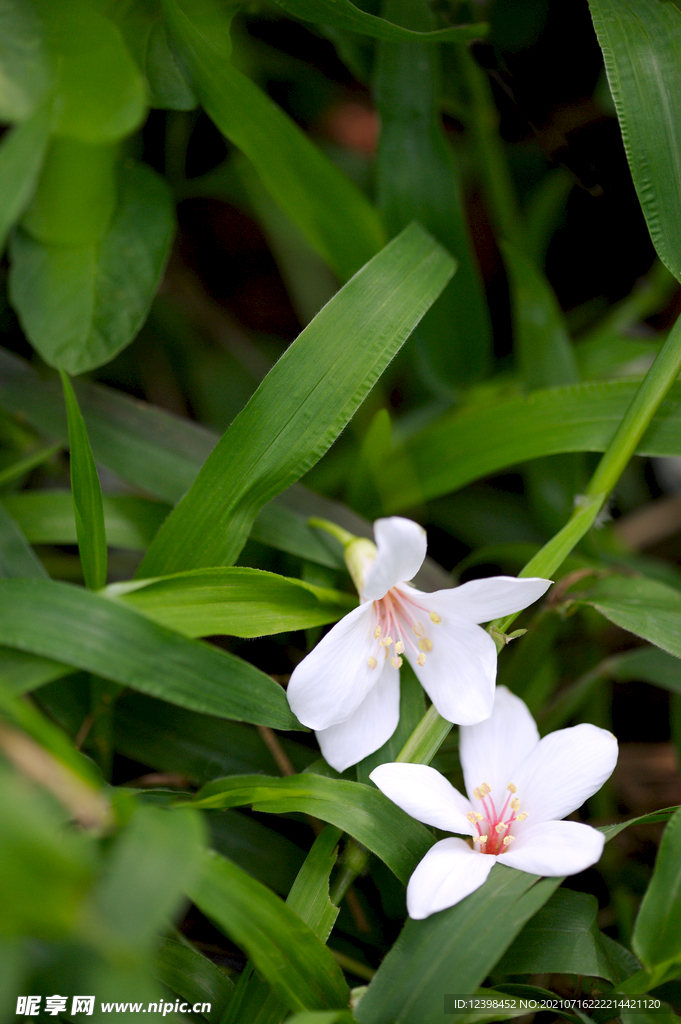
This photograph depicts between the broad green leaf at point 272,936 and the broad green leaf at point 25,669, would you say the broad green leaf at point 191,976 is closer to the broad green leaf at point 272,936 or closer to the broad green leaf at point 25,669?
the broad green leaf at point 272,936

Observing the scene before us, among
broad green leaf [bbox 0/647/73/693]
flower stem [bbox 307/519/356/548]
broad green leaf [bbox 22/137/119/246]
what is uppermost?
broad green leaf [bbox 22/137/119/246]

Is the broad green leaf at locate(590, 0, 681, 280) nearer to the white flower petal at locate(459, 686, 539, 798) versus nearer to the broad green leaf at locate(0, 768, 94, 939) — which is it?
the white flower petal at locate(459, 686, 539, 798)

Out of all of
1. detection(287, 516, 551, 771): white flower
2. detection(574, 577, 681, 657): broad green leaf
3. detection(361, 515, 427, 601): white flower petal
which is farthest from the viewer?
detection(574, 577, 681, 657): broad green leaf

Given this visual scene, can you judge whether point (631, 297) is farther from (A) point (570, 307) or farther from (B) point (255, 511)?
(B) point (255, 511)

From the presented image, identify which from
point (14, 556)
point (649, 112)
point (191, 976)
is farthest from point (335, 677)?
point (649, 112)

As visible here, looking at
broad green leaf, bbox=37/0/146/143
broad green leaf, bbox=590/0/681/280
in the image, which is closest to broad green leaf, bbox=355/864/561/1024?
broad green leaf, bbox=590/0/681/280

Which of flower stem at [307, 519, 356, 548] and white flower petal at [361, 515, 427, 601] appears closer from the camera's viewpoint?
white flower petal at [361, 515, 427, 601]

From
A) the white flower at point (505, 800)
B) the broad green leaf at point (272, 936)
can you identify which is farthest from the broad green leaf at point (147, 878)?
the white flower at point (505, 800)

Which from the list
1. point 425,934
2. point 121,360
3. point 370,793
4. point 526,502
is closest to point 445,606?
point 370,793
